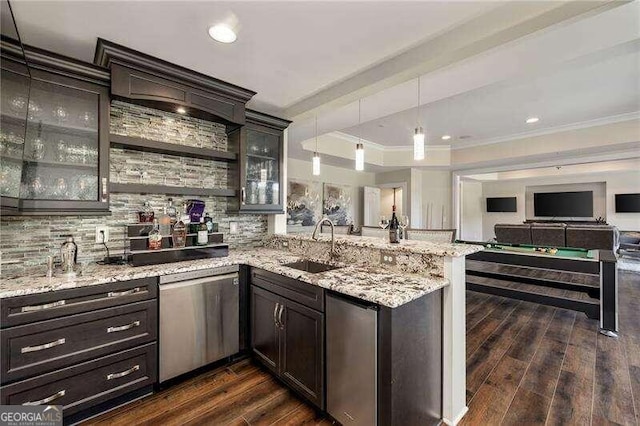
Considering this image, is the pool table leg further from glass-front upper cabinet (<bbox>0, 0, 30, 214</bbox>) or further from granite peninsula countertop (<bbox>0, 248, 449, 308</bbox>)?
glass-front upper cabinet (<bbox>0, 0, 30, 214</bbox>)

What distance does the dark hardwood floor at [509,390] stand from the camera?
1781mm

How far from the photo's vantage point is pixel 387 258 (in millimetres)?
2135

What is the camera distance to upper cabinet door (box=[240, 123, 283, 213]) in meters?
2.89

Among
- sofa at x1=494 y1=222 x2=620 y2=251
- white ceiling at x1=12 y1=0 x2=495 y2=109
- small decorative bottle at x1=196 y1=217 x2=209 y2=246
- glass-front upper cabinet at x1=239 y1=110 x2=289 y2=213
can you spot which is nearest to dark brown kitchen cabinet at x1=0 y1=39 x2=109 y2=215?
white ceiling at x1=12 y1=0 x2=495 y2=109

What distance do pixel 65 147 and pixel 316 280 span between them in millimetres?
2112

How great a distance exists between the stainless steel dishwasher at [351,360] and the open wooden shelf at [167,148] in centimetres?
187

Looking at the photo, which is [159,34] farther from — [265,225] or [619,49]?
[619,49]

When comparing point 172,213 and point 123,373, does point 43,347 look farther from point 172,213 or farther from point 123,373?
point 172,213

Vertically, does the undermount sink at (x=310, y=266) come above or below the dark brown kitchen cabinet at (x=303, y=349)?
above

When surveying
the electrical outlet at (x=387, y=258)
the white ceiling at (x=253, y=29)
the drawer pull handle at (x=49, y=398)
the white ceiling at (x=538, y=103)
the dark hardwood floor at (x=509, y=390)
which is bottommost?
the dark hardwood floor at (x=509, y=390)

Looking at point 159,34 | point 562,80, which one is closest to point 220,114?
point 159,34

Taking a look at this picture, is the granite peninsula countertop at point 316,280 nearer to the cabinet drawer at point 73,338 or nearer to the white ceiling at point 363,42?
the cabinet drawer at point 73,338

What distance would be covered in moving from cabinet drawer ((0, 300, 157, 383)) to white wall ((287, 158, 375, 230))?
12.5 ft

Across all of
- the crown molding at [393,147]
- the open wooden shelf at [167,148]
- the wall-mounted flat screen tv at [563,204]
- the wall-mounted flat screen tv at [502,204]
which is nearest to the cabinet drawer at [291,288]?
the open wooden shelf at [167,148]
